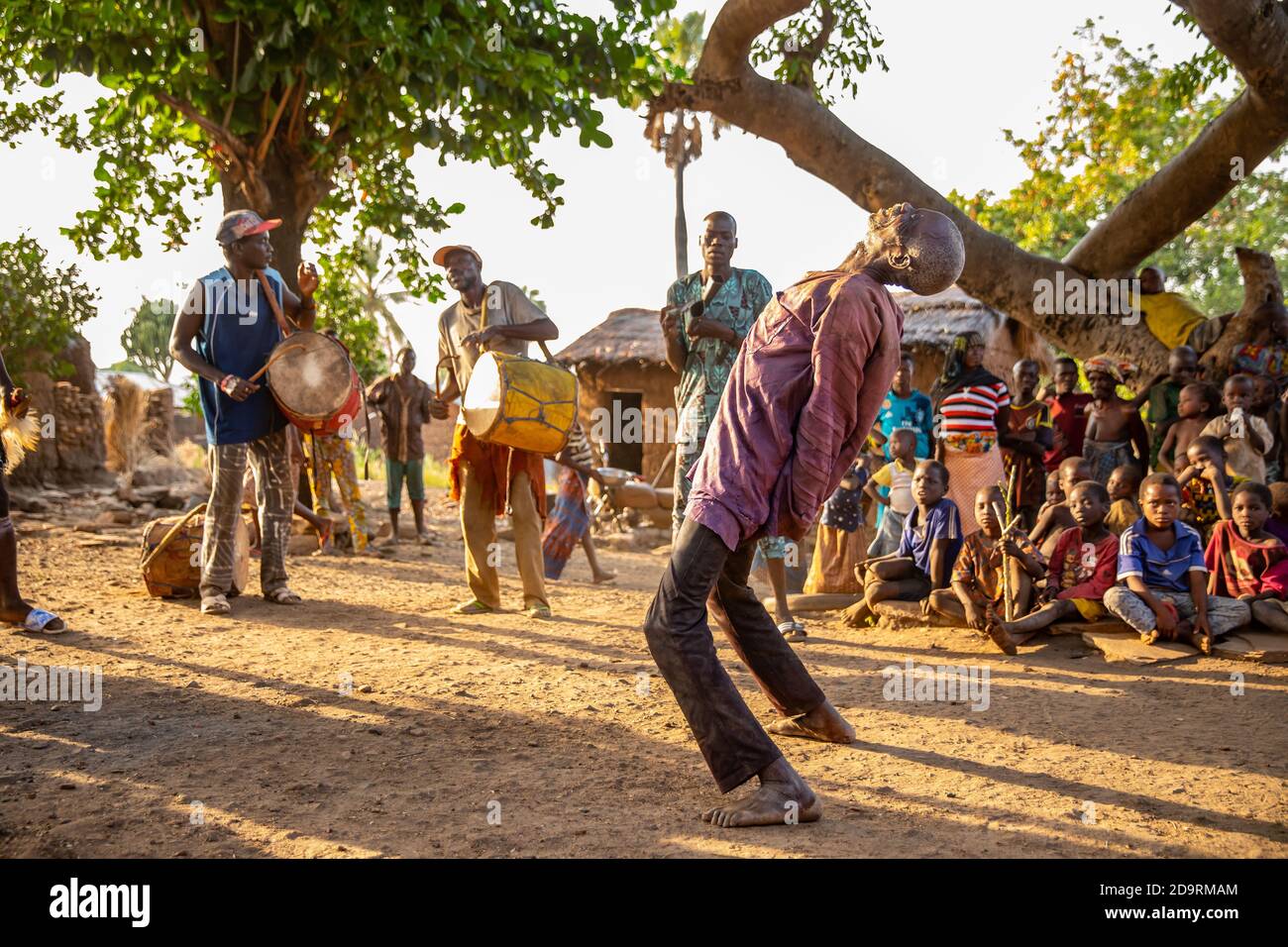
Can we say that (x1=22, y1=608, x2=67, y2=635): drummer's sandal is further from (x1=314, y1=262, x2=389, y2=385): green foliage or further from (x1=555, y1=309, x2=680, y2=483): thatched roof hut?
(x1=555, y1=309, x2=680, y2=483): thatched roof hut

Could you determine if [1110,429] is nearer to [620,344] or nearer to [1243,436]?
[1243,436]

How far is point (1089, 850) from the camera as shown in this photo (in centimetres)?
290

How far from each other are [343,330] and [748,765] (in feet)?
38.0

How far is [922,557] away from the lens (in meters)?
6.64

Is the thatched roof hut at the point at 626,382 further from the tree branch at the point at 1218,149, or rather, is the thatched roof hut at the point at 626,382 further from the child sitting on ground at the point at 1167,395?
the child sitting on ground at the point at 1167,395

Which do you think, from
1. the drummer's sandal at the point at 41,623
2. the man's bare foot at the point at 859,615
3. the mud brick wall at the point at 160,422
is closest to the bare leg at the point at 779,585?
the man's bare foot at the point at 859,615

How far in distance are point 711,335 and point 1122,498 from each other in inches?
119

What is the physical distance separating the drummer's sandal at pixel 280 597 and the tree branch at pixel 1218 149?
277 inches

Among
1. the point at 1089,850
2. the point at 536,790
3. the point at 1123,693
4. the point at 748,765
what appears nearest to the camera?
the point at 1089,850

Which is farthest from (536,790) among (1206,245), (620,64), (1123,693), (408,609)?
(1206,245)

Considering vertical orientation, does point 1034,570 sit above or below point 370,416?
below

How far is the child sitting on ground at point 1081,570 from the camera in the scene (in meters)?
5.98

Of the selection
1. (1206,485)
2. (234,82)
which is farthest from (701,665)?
(234,82)

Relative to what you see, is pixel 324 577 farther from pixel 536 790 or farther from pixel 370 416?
pixel 370 416
